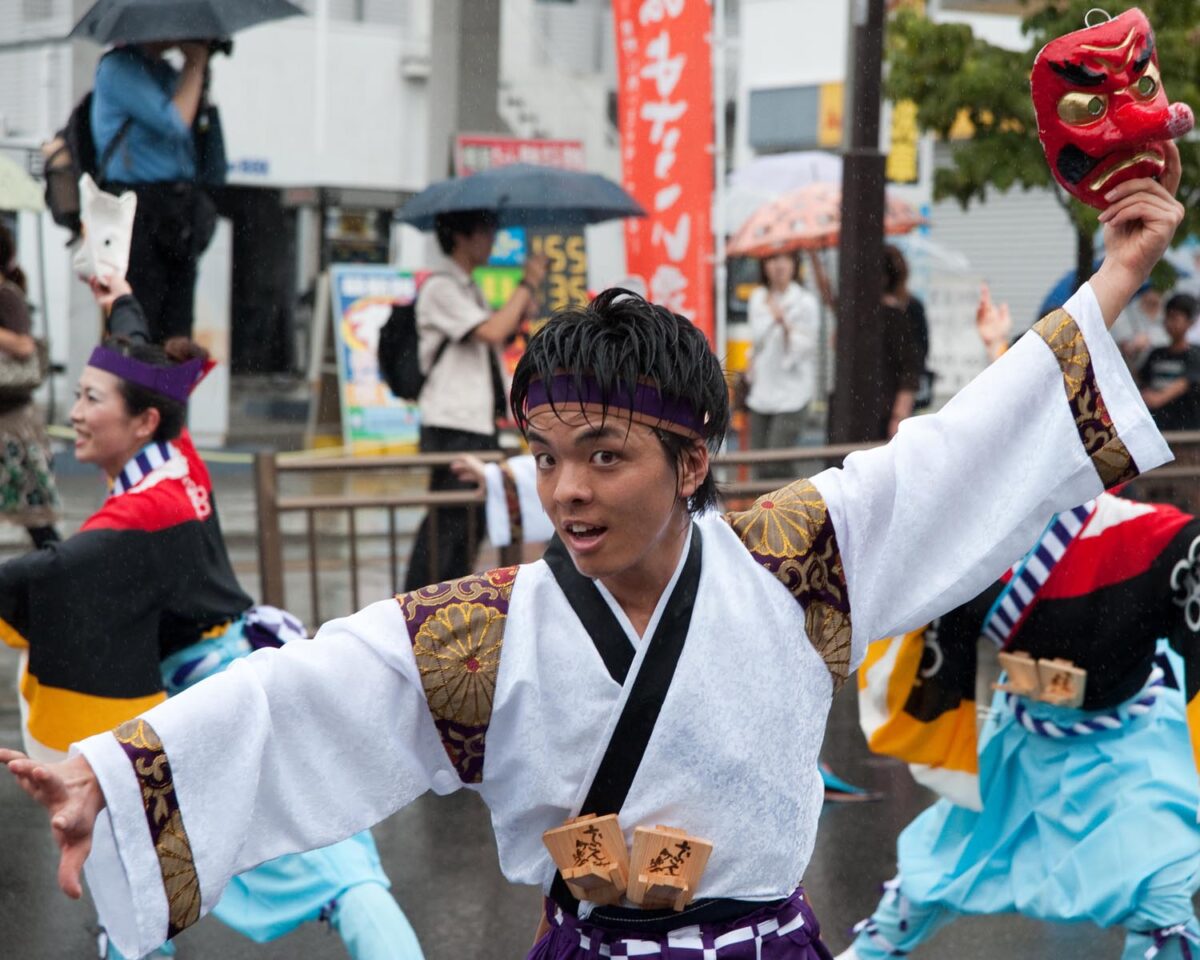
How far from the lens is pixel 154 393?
14.2 ft

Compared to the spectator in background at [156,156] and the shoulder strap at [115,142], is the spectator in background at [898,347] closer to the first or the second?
the spectator in background at [156,156]

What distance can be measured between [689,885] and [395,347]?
534cm

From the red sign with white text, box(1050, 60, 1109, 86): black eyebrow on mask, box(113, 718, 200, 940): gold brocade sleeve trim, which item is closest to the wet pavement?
box(113, 718, 200, 940): gold brocade sleeve trim

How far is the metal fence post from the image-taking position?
6.82 meters

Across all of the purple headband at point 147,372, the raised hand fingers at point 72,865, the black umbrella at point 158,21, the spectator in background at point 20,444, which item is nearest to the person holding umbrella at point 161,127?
the black umbrella at point 158,21

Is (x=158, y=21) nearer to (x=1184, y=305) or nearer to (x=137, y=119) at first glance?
(x=137, y=119)

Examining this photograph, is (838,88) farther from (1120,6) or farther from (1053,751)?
(1053,751)

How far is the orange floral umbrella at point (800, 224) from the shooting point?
12.1 meters

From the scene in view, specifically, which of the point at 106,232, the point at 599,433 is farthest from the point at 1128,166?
the point at 106,232

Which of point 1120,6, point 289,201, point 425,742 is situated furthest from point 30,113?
point 425,742

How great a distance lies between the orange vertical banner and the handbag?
3.47 meters

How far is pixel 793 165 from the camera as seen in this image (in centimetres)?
1501

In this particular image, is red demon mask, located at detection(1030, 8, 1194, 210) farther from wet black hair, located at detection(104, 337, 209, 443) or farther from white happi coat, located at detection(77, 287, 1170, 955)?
wet black hair, located at detection(104, 337, 209, 443)

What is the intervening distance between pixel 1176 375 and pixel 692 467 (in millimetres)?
9277
